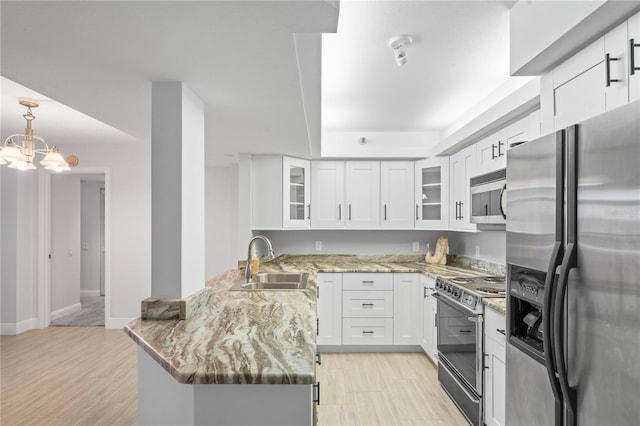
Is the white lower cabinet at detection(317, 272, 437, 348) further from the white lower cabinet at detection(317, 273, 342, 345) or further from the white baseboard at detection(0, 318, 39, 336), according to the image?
the white baseboard at detection(0, 318, 39, 336)

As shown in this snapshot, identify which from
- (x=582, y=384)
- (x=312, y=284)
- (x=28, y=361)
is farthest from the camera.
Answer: (x=28, y=361)

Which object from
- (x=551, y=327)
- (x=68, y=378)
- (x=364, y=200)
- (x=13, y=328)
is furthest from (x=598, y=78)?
(x=13, y=328)

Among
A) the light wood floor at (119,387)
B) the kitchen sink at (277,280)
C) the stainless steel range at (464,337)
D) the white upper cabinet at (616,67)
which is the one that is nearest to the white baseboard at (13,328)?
the light wood floor at (119,387)

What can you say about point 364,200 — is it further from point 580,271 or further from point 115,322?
point 115,322

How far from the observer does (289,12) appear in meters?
1.28

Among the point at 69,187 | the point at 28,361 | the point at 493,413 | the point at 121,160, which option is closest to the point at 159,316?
the point at 493,413

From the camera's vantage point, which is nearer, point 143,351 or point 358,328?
point 143,351

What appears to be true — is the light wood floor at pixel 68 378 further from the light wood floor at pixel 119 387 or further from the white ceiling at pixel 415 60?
the white ceiling at pixel 415 60

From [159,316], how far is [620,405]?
6.36 feet

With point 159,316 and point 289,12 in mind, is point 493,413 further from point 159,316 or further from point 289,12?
point 289,12

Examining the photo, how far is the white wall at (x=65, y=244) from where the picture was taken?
5387 mm

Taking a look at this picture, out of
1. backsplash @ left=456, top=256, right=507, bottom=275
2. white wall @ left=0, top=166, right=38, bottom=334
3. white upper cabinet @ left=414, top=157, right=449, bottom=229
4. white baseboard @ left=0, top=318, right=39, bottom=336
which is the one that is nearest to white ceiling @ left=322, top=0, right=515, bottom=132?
white upper cabinet @ left=414, top=157, right=449, bottom=229

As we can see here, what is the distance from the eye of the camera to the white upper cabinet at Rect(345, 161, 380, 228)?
14.7 feet

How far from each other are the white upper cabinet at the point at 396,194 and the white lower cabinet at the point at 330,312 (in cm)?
104
